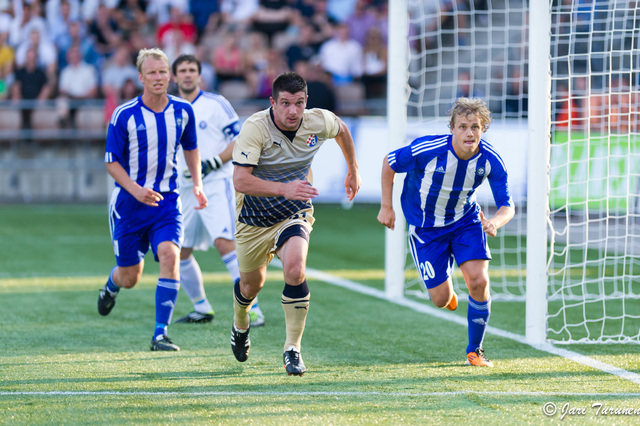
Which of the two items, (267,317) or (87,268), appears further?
(87,268)

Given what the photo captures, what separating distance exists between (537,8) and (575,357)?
242cm

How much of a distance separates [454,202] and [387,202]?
48 cm

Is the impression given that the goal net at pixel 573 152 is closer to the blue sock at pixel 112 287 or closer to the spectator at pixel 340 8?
the spectator at pixel 340 8

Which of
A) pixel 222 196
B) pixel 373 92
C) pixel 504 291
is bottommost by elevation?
pixel 504 291

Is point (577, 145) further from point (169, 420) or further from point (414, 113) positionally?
point (169, 420)

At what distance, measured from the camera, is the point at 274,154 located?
5234mm

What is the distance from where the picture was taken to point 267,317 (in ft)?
24.5

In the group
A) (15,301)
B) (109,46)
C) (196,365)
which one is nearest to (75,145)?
(109,46)

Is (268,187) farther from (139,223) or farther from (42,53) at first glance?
(42,53)

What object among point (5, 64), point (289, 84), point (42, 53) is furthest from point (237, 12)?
point (289, 84)

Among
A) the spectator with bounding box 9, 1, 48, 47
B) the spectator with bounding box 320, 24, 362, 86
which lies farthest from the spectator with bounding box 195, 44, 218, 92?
the spectator with bounding box 9, 1, 48, 47

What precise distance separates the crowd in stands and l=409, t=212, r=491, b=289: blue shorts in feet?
34.7

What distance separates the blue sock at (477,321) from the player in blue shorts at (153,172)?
6.40 ft

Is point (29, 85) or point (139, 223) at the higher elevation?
point (29, 85)
